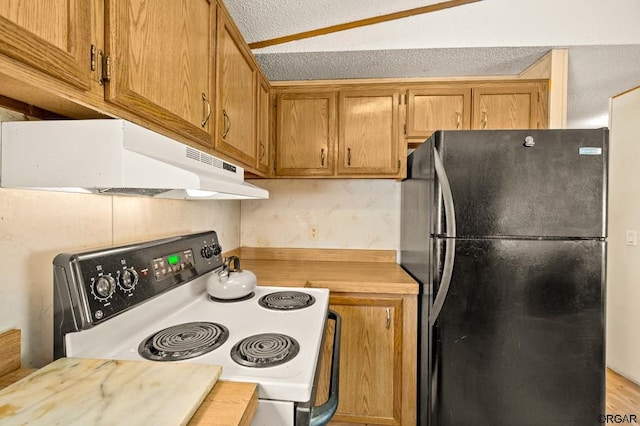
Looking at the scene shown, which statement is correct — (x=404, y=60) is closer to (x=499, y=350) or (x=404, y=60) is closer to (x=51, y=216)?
(x=499, y=350)

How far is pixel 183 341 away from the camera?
0.89m

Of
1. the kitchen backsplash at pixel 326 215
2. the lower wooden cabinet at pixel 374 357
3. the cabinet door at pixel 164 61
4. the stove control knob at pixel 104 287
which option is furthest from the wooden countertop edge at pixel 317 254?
the stove control knob at pixel 104 287

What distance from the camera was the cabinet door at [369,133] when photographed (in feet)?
6.57

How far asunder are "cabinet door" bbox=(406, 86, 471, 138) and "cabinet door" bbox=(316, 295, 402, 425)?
1119 millimetres

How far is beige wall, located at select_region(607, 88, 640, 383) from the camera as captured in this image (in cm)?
234

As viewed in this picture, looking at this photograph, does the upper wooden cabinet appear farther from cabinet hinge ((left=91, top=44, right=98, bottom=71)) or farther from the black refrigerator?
cabinet hinge ((left=91, top=44, right=98, bottom=71))

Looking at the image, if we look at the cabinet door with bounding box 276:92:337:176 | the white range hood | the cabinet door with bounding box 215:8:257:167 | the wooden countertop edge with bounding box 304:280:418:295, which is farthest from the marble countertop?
the cabinet door with bounding box 276:92:337:176

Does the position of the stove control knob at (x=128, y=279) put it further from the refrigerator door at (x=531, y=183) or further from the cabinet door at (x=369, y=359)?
the refrigerator door at (x=531, y=183)

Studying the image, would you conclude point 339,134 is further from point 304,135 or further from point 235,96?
point 235,96

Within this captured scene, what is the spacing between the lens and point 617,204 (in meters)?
2.51

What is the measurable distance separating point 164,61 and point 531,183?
155 cm

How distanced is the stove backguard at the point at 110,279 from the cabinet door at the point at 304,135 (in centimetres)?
101

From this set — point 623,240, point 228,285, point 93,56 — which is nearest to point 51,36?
point 93,56

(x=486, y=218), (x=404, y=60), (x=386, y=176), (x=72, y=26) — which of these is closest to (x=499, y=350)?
(x=486, y=218)
